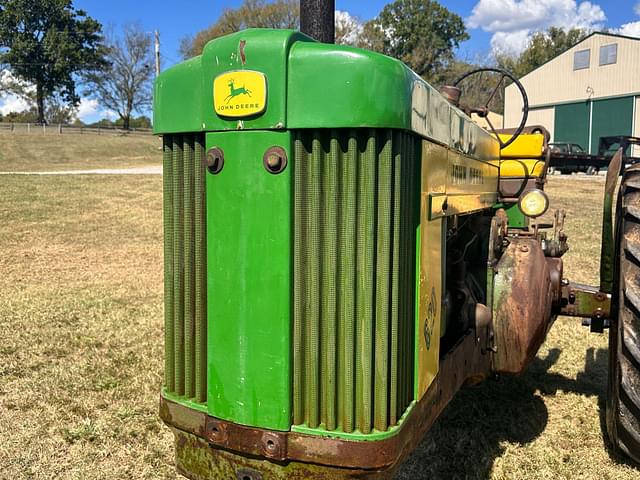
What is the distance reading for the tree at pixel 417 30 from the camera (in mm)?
52597

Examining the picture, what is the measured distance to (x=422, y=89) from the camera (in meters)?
1.94

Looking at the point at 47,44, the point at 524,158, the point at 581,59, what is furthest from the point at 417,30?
the point at 524,158

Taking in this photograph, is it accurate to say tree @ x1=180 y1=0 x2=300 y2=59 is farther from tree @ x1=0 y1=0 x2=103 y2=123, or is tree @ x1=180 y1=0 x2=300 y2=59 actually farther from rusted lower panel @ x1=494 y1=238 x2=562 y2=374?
rusted lower panel @ x1=494 y1=238 x2=562 y2=374

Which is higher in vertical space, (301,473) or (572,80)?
(572,80)

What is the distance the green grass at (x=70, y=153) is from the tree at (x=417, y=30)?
932 inches

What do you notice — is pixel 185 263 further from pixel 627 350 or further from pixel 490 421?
pixel 490 421

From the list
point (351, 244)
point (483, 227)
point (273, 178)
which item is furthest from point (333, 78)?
point (483, 227)

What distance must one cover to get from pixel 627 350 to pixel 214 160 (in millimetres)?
1886

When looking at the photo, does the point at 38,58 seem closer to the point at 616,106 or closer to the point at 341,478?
the point at 616,106

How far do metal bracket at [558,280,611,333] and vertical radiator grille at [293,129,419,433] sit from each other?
179 centimetres

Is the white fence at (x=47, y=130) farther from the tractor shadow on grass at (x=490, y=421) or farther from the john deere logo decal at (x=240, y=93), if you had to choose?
the john deere logo decal at (x=240, y=93)

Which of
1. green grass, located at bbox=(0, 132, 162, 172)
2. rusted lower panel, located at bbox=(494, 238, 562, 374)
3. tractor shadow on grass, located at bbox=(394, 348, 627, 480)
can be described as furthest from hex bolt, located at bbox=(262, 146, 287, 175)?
green grass, located at bbox=(0, 132, 162, 172)

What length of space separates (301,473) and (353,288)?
584mm

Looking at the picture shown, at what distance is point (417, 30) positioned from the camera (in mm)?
53656
